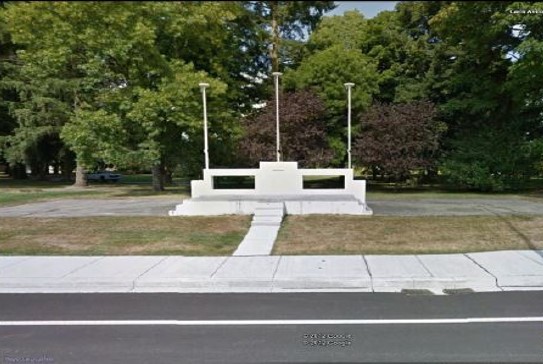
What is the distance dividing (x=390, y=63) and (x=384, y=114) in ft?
23.6

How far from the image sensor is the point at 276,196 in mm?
15609

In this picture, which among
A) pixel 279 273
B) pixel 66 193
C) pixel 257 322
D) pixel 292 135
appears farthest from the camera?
pixel 292 135

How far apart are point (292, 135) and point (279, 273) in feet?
58.3

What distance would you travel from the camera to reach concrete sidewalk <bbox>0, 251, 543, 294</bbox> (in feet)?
23.3

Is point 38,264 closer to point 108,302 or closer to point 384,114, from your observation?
point 108,302

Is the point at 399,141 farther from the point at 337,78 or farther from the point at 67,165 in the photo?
the point at 67,165

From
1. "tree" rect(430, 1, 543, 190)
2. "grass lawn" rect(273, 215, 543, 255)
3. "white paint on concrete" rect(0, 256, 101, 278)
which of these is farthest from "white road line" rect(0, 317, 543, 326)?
"tree" rect(430, 1, 543, 190)

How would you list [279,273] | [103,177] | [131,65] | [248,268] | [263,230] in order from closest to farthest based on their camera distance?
[279,273], [248,268], [263,230], [131,65], [103,177]

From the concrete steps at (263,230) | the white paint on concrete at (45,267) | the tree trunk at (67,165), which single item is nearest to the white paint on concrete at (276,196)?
the concrete steps at (263,230)

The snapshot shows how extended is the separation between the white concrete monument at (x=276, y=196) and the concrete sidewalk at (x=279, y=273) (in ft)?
17.4

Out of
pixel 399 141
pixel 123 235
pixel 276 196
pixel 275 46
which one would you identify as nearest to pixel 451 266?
pixel 123 235

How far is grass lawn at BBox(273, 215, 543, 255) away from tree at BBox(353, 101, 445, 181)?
35.4ft

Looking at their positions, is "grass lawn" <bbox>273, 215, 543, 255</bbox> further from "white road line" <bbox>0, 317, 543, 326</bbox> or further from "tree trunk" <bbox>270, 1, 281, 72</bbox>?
"tree trunk" <bbox>270, 1, 281, 72</bbox>

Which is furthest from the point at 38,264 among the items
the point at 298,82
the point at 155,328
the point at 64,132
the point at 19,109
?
the point at 19,109
